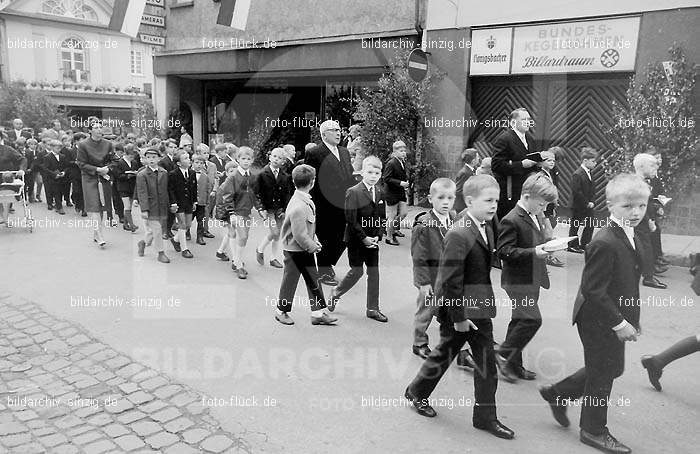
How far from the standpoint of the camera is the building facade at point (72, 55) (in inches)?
1318

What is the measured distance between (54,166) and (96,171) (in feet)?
11.8

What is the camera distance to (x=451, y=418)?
13.2 ft

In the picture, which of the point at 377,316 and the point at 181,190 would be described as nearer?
the point at 377,316

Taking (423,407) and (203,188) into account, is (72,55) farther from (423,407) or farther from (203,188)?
(423,407)

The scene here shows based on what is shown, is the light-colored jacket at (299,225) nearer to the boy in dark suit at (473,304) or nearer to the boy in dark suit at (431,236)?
the boy in dark suit at (431,236)

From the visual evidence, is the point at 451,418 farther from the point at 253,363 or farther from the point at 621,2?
the point at 621,2

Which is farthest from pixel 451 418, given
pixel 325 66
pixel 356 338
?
pixel 325 66

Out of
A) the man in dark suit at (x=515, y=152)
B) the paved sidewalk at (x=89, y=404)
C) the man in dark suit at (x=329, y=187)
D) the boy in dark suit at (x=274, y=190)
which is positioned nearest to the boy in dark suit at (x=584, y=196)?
the man in dark suit at (x=515, y=152)

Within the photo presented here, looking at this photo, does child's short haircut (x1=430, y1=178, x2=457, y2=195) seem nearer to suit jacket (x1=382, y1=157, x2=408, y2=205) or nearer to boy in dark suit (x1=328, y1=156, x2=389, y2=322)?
boy in dark suit (x1=328, y1=156, x2=389, y2=322)

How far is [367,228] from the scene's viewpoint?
5.80 metres

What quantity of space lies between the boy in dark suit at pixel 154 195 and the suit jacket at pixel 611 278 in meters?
6.28

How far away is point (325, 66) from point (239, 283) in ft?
29.9

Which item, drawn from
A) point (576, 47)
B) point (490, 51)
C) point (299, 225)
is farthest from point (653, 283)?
point (490, 51)

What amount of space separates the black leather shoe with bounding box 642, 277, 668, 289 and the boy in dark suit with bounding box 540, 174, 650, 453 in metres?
4.05
